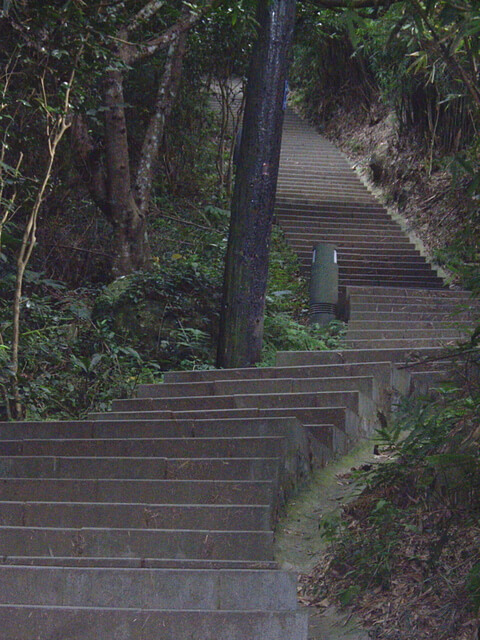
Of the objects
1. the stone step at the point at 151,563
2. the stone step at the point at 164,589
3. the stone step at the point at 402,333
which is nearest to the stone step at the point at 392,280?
the stone step at the point at 402,333

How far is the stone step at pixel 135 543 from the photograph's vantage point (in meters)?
4.62

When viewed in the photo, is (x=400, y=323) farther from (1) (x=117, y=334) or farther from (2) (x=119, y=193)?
(2) (x=119, y=193)

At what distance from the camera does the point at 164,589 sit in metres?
4.24

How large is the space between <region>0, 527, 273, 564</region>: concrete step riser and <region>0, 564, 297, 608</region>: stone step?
38 centimetres

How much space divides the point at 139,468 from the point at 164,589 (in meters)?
1.53

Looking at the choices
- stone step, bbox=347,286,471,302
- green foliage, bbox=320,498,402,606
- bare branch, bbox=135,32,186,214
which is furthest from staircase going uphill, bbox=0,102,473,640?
bare branch, bbox=135,32,186,214

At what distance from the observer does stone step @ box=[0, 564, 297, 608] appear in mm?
4184

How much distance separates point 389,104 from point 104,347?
11.2 m

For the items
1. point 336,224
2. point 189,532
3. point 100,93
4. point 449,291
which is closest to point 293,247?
point 336,224

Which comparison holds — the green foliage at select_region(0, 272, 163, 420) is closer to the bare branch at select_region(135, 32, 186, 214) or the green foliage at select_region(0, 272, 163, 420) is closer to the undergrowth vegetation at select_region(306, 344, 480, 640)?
the bare branch at select_region(135, 32, 186, 214)

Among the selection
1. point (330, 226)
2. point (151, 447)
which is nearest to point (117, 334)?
point (151, 447)

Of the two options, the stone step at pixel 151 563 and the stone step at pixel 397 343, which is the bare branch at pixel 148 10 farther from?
the stone step at pixel 151 563

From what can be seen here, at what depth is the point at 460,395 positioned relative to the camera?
14.4ft

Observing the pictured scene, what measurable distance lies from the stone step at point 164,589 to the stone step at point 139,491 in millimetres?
802
